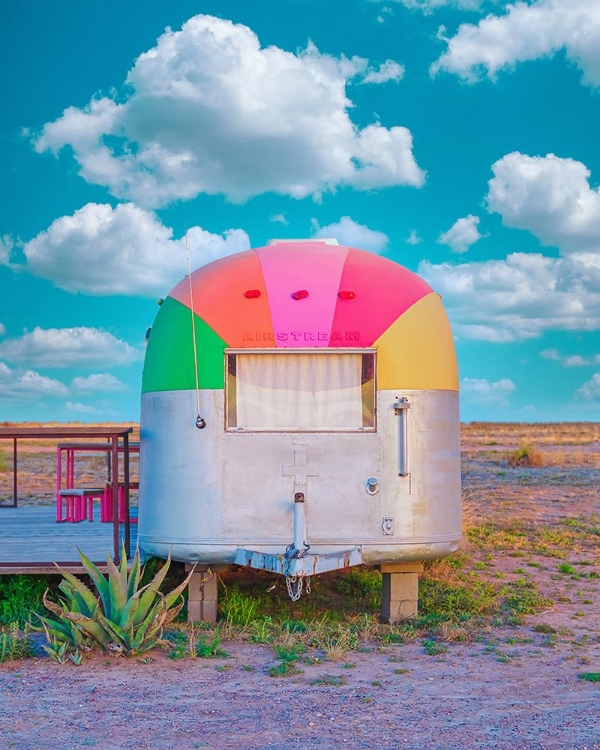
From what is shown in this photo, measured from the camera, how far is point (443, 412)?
30.9ft

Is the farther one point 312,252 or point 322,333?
point 312,252

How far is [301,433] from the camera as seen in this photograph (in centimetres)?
903

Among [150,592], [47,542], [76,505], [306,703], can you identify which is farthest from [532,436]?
[306,703]

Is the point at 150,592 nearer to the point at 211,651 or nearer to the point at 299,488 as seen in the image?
the point at 211,651

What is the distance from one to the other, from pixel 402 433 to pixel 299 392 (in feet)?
3.60

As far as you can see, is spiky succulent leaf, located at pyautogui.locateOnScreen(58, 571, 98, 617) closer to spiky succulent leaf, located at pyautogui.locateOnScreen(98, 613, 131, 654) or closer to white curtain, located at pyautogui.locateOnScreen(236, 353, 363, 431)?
spiky succulent leaf, located at pyautogui.locateOnScreen(98, 613, 131, 654)

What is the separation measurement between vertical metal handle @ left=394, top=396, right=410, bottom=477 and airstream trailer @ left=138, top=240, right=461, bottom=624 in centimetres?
1

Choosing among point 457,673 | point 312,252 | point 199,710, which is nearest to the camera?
point 199,710

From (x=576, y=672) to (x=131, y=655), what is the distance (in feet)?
12.7

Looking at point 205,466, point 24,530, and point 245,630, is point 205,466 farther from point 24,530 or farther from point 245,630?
point 24,530

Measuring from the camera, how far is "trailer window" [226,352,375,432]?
905 cm

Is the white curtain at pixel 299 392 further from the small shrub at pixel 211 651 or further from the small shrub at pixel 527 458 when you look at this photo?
the small shrub at pixel 527 458

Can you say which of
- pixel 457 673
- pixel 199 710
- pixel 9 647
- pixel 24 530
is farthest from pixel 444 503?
pixel 24 530

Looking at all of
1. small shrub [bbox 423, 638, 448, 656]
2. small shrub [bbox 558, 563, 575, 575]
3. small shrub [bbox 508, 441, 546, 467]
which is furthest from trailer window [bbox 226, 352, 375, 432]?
small shrub [bbox 508, 441, 546, 467]
